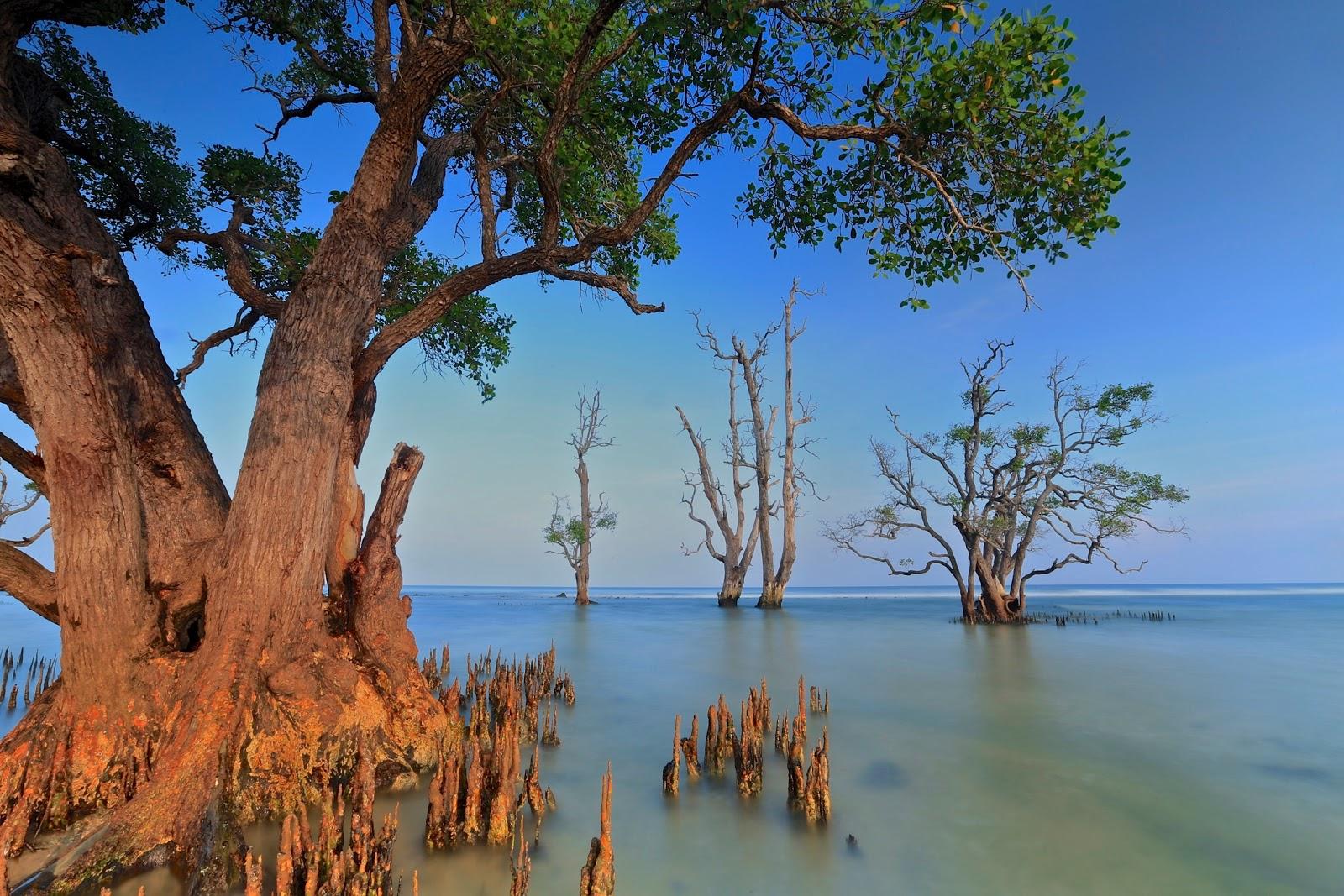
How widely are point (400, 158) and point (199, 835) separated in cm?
480

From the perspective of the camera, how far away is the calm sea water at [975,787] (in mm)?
3115

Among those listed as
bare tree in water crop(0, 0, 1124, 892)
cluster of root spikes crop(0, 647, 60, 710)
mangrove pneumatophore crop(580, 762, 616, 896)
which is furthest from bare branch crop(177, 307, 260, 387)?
mangrove pneumatophore crop(580, 762, 616, 896)

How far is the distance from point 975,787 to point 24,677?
45.7 feet

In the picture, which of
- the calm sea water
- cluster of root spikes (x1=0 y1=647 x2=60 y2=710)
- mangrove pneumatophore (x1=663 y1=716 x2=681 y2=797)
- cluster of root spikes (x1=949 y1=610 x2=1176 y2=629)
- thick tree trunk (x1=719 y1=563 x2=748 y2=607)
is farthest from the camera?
thick tree trunk (x1=719 y1=563 x2=748 y2=607)

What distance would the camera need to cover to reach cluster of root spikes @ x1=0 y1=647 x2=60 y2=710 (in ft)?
22.2

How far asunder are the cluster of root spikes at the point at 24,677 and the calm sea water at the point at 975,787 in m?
5.22

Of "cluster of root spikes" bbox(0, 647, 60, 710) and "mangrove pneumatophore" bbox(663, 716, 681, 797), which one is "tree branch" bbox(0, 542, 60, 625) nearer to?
"cluster of root spikes" bbox(0, 647, 60, 710)

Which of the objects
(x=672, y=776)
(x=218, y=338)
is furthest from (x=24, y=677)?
(x=672, y=776)

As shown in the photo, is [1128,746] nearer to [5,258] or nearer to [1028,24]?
[1028,24]

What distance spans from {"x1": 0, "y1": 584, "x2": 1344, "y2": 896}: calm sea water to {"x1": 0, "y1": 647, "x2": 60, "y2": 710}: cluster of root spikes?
5220 millimetres

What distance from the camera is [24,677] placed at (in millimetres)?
9453

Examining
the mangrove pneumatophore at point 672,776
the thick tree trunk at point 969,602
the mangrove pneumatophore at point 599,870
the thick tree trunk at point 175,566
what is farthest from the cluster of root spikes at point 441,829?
the thick tree trunk at point 969,602

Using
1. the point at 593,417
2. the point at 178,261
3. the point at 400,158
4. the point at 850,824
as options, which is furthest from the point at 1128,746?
the point at 593,417

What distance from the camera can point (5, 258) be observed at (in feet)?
11.7
